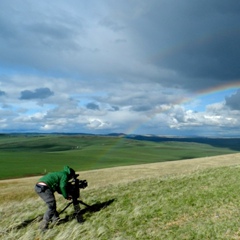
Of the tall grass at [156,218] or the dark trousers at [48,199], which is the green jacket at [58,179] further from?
the tall grass at [156,218]

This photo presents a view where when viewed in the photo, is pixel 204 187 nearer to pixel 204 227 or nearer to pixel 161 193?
pixel 161 193

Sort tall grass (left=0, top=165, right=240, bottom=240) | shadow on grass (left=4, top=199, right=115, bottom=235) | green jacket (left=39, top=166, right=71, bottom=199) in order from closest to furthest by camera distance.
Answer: tall grass (left=0, top=165, right=240, bottom=240) < green jacket (left=39, top=166, right=71, bottom=199) < shadow on grass (left=4, top=199, right=115, bottom=235)

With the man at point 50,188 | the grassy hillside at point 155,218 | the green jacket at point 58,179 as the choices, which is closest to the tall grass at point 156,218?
the grassy hillside at point 155,218

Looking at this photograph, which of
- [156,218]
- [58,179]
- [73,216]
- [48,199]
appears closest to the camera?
[156,218]

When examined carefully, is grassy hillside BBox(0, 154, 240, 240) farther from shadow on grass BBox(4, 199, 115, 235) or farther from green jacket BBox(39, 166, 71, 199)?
green jacket BBox(39, 166, 71, 199)

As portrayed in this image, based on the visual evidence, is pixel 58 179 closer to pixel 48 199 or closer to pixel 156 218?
pixel 48 199

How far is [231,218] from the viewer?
1084 cm

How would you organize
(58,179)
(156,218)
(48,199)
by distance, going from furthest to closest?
(58,179)
(48,199)
(156,218)

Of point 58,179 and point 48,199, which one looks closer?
point 48,199

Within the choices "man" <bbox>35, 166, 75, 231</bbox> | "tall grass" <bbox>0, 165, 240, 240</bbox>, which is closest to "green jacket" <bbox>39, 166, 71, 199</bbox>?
"man" <bbox>35, 166, 75, 231</bbox>

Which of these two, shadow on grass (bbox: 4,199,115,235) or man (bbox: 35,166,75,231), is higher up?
man (bbox: 35,166,75,231)

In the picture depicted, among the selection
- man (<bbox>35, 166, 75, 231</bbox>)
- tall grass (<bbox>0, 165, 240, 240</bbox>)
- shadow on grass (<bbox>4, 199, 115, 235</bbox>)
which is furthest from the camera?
shadow on grass (<bbox>4, 199, 115, 235</bbox>)

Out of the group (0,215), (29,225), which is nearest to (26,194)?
(0,215)

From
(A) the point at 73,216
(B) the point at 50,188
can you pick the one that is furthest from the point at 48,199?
(A) the point at 73,216
